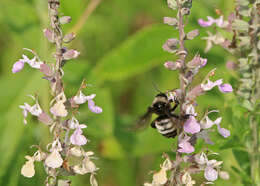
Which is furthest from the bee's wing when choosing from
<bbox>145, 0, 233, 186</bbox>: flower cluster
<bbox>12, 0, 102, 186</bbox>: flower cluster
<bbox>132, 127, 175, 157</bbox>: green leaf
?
<bbox>132, 127, 175, 157</bbox>: green leaf

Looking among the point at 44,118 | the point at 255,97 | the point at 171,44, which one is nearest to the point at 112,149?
the point at 255,97

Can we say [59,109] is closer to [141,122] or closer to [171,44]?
[171,44]

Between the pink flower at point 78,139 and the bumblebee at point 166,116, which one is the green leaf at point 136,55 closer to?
the bumblebee at point 166,116

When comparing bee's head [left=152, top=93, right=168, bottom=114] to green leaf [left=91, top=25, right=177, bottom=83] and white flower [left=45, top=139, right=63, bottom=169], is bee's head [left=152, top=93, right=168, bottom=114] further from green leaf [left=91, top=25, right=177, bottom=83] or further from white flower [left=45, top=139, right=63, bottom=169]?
green leaf [left=91, top=25, right=177, bottom=83]

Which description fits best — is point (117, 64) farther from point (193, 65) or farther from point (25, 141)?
point (193, 65)

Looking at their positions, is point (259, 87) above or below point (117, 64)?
below

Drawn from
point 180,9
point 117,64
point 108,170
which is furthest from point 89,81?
point 180,9

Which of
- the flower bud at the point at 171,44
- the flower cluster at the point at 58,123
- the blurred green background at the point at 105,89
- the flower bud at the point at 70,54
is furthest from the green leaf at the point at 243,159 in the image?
the flower bud at the point at 70,54
